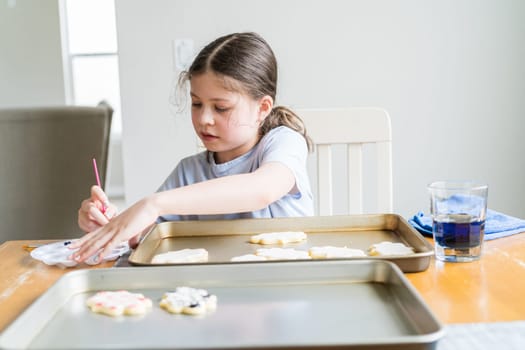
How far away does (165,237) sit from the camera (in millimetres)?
1158

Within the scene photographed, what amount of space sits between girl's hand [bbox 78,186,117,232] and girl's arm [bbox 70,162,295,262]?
114mm

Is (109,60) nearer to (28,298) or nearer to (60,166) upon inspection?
(60,166)

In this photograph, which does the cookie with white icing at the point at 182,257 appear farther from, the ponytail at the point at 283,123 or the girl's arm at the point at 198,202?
the ponytail at the point at 283,123

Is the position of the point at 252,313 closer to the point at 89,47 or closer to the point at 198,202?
the point at 198,202

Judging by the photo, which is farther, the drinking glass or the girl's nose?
the girl's nose

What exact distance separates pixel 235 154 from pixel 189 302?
78 centimetres

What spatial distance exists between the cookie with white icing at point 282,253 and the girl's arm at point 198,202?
0.49 feet

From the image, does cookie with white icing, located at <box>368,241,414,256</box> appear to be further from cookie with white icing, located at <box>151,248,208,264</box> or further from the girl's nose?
the girl's nose

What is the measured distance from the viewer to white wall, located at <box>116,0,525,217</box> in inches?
96.4

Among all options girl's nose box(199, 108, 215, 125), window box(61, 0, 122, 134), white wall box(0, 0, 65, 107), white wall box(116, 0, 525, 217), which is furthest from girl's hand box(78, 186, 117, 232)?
window box(61, 0, 122, 134)

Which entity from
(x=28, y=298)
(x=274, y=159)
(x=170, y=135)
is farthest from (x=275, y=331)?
(x=170, y=135)

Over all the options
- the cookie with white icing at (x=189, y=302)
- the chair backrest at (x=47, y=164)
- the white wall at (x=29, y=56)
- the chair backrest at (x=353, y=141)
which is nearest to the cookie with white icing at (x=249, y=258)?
the cookie with white icing at (x=189, y=302)

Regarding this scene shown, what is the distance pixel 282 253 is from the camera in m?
0.99

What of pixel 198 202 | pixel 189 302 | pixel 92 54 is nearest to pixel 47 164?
pixel 198 202
